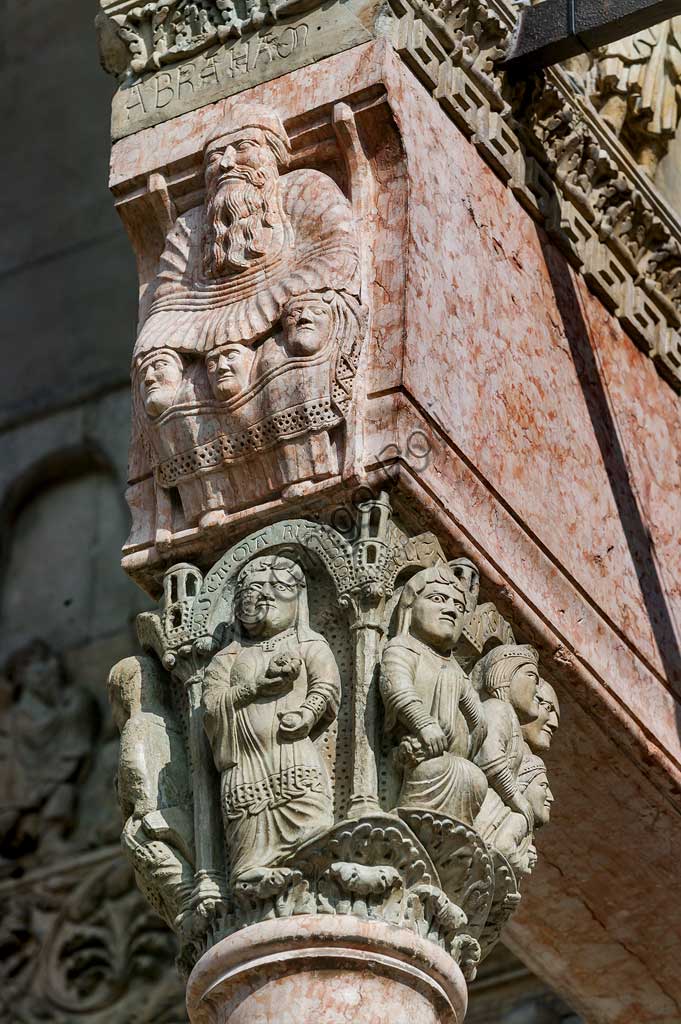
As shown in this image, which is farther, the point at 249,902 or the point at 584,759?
the point at 584,759

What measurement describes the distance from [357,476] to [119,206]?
3.43 feet

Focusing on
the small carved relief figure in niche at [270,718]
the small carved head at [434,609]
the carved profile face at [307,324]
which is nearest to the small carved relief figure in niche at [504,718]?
the small carved head at [434,609]

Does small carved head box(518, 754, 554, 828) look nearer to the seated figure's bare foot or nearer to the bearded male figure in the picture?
the seated figure's bare foot

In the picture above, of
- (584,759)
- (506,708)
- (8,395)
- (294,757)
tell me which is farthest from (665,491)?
(8,395)

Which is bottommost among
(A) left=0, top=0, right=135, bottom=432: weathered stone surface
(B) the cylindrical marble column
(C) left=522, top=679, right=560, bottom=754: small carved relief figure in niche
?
(B) the cylindrical marble column

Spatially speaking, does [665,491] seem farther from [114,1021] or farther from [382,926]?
[114,1021]

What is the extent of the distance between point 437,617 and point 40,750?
4600 millimetres

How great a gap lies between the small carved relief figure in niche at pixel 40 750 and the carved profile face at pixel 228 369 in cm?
427

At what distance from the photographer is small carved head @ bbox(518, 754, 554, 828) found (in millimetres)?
5023

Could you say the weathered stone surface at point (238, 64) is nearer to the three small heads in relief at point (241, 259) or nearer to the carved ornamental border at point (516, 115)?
the carved ornamental border at point (516, 115)

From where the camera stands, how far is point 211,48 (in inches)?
225

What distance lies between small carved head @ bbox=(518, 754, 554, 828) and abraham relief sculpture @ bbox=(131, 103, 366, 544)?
700mm

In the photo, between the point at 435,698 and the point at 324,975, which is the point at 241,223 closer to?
the point at 435,698

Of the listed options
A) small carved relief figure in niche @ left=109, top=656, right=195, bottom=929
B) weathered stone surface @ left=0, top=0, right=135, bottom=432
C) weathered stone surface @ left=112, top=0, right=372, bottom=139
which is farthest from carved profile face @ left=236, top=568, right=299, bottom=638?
weathered stone surface @ left=0, top=0, right=135, bottom=432
